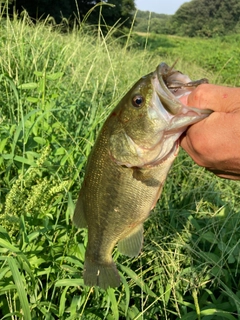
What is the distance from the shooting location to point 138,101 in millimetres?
1400

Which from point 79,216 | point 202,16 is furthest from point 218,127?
point 202,16

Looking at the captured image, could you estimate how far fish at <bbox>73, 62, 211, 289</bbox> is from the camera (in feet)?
4.33

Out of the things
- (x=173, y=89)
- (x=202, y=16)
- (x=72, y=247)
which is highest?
(x=173, y=89)

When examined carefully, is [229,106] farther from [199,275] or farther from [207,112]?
[199,275]

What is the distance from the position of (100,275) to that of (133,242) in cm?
22

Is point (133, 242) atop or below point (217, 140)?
below

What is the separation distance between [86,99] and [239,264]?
1.83 meters

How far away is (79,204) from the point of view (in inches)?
67.9

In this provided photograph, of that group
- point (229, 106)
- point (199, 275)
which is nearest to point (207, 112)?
point (229, 106)

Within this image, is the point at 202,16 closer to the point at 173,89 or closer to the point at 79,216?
the point at 79,216

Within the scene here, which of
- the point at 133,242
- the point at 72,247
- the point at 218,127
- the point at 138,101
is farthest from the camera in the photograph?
the point at 72,247

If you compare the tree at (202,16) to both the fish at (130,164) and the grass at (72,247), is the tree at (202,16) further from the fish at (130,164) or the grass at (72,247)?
the fish at (130,164)

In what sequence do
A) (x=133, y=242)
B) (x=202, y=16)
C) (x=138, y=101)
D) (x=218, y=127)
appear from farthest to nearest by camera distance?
(x=202, y=16) < (x=133, y=242) < (x=138, y=101) < (x=218, y=127)

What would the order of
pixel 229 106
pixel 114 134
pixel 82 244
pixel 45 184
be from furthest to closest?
pixel 82 244
pixel 45 184
pixel 114 134
pixel 229 106
